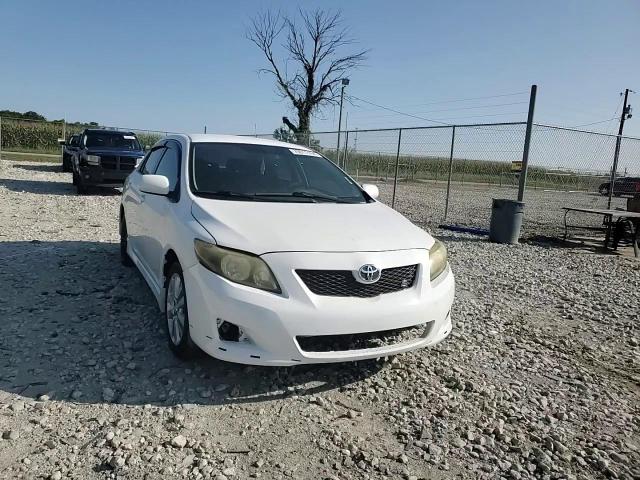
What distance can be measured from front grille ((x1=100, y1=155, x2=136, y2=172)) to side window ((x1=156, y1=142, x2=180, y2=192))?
8735 mm

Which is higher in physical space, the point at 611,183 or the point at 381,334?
the point at 611,183

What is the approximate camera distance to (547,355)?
3979 mm

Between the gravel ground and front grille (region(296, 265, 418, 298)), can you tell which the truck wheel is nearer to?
the gravel ground

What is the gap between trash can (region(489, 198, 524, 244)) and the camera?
8.96 m

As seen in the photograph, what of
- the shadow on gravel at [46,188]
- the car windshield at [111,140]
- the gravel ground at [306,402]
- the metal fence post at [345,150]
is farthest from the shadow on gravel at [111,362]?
the metal fence post at [345,150]

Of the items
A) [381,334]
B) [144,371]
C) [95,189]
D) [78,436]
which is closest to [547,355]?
[381,334]

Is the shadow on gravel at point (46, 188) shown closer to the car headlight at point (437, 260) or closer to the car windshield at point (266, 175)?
the car windshield at point (266, 175)

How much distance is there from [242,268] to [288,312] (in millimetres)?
378

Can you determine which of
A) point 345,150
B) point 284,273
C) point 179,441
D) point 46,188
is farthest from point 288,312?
point 46,188

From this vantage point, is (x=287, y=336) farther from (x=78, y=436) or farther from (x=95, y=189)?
(x=95, y=189)

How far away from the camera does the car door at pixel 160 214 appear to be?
3693 mm

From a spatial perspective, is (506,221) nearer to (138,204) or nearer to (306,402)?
(138,204)

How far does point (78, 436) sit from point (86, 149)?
38.6 feet

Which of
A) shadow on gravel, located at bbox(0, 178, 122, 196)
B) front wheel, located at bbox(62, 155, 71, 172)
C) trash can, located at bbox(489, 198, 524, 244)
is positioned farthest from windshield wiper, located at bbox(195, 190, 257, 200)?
front wheel, located at bbox(62, 155, 71, 172)
